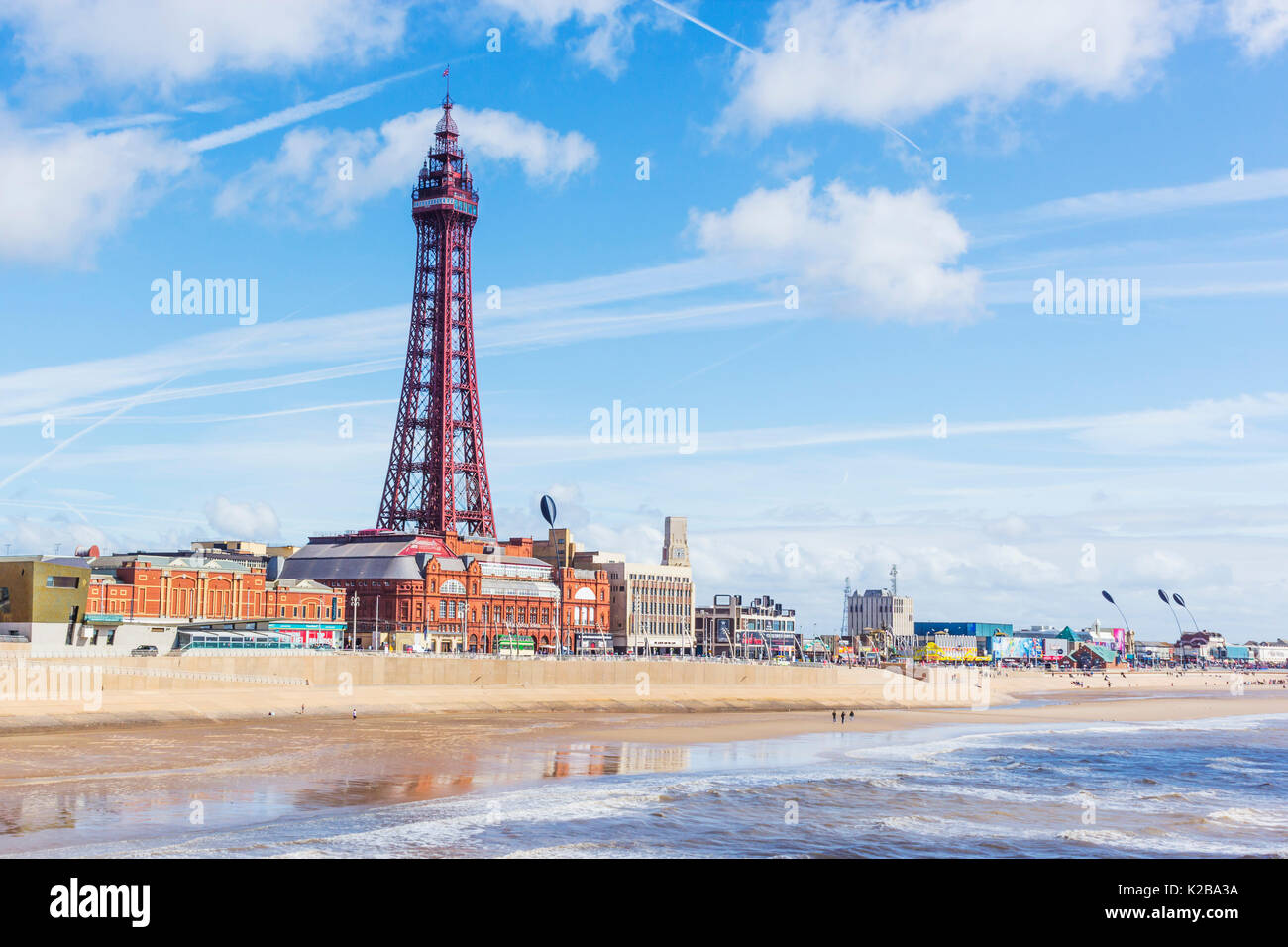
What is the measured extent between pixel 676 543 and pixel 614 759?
141m

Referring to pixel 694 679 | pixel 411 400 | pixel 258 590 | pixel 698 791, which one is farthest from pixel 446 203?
pixel 698 791

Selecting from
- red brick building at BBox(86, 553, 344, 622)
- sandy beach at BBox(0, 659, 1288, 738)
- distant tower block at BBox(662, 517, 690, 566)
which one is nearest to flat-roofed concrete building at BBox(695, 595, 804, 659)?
distant tower block at BBox(662, 517, 690, 566)

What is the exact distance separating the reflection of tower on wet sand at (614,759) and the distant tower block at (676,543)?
132310 mm

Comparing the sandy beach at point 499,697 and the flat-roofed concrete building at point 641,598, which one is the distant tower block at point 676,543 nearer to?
the flat-roofed concrete building at point 641,598

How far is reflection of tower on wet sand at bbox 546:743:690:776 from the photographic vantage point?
4231 centimetres

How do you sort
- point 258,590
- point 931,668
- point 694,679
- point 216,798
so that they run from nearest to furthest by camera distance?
point 216,798
point 694,679
point 258,590
point 931,668

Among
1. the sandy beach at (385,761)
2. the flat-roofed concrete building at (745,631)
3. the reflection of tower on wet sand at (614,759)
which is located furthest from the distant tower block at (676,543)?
the reflection of tower on wet sand at (614,759)

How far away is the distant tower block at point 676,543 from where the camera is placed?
186375 mm

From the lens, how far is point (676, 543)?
187500 mm
